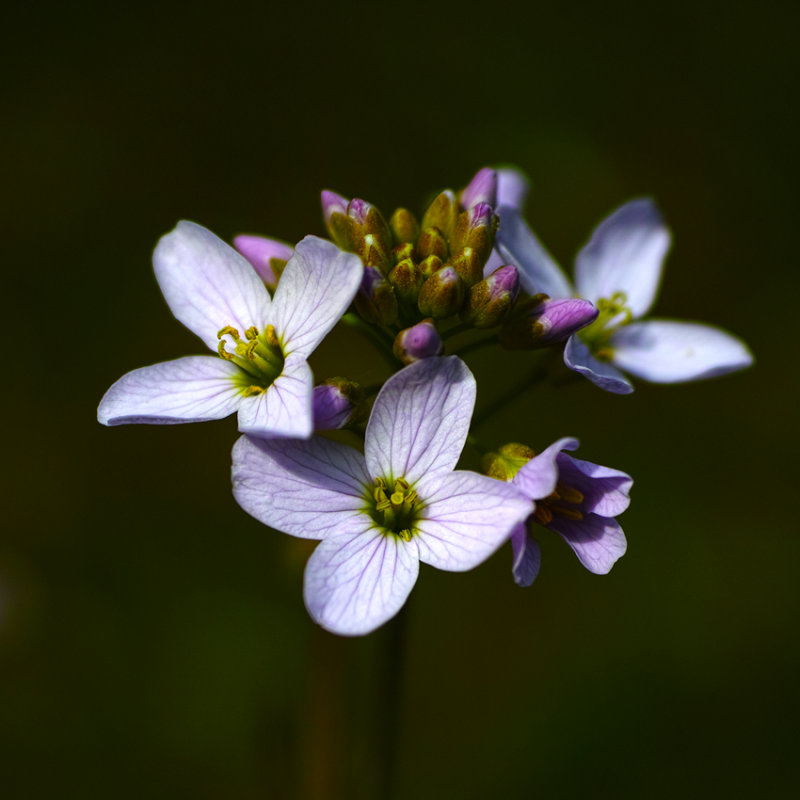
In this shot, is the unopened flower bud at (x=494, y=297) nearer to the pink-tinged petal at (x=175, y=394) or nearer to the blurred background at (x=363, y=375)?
the pink-tinged petal at (x=175, y=394)

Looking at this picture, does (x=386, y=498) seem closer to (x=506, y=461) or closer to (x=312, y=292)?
(x=506, y=461)

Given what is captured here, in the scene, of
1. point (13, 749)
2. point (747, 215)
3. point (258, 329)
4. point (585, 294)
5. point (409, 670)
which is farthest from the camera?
point (747, 215)

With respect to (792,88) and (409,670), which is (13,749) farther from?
(792,88)

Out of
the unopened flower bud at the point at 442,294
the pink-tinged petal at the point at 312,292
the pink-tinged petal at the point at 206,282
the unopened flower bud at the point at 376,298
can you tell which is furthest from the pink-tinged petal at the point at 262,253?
the unopened flower bud at the point at 442,294

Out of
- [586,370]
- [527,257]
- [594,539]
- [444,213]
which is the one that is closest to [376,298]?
[444,213]

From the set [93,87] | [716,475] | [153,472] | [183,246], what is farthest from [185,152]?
[716,475]
